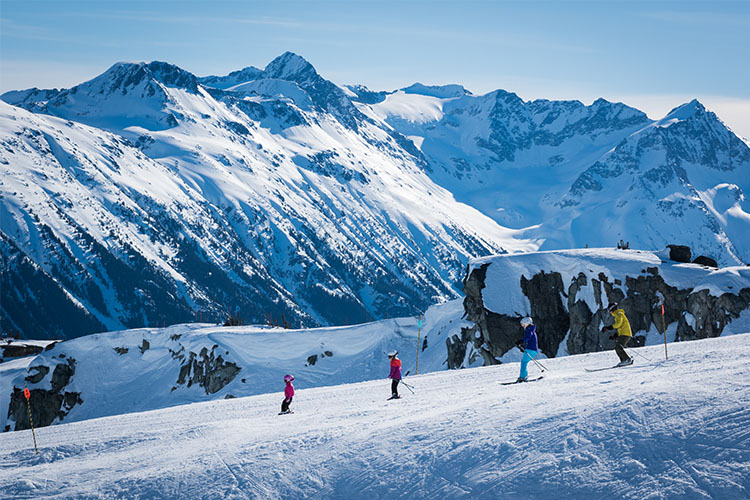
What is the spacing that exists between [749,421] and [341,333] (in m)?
60.7

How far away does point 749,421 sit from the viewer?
43.1 ft

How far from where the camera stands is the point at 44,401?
69875 millimetres

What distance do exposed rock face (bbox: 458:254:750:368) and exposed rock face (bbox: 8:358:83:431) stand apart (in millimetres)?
40469

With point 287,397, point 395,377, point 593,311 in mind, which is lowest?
point 593,311

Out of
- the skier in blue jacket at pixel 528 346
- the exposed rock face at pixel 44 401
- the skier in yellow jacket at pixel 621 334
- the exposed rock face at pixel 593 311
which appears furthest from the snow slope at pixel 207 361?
the skier in yellow jacket at pixel 621 334

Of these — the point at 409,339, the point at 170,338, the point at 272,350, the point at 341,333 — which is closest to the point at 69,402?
the point at 170,338

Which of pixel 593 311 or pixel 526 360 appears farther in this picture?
pixel 593 311

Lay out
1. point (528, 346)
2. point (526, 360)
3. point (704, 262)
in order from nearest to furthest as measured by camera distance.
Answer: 1. point (526, 360)
2. point (528, 346)
3. point (704, 262)

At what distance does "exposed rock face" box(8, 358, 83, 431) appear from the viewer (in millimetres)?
69000

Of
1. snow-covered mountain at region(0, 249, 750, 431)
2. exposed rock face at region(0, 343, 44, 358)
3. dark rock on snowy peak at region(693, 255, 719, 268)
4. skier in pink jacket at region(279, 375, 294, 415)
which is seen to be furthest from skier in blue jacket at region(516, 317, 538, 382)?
exposed rock face at region(0, 343, 44, 358)

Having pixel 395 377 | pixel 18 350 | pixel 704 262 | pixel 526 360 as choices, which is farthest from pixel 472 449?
pixel 18 350

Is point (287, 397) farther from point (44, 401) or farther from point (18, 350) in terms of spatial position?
point (18, 350)

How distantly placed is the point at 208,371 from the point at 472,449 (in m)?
56.2

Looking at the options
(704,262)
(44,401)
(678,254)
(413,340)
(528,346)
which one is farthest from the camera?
(413,340)
